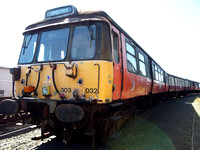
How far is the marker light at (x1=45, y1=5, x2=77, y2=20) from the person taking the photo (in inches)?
162

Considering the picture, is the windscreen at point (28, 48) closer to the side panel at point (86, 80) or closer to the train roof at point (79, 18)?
the train roof at point (79, 18)

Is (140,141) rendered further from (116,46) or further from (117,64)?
(116,46)

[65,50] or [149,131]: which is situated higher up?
[65,50]

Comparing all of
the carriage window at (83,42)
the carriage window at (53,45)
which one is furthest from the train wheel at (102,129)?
the carriage window at (53,45)

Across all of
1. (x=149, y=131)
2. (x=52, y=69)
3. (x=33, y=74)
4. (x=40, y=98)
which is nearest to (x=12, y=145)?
(x=40, y=98)

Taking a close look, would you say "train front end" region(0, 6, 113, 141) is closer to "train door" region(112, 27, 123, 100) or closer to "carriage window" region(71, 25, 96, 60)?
"carriage window" region(71, 25, 96, 60)

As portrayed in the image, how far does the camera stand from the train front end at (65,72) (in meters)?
3.51

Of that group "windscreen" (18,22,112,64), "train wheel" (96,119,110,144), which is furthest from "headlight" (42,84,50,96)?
"train wheel" (96,119,110,144)

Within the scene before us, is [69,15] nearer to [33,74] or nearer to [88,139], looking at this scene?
[33,74]

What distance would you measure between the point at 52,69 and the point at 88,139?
221cm

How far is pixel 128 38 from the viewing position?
18.2 feet

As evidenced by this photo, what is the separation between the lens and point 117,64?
4234mm

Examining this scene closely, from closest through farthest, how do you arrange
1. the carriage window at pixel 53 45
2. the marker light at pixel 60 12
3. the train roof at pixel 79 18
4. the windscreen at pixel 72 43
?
the windscreen at pixel 72 43
the train roof at pixel 79 18
the carriage window at pixel 53 45
the marker light at pixel 60 12

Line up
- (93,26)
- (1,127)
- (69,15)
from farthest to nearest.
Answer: (1,127), (69,15), (93,26)
